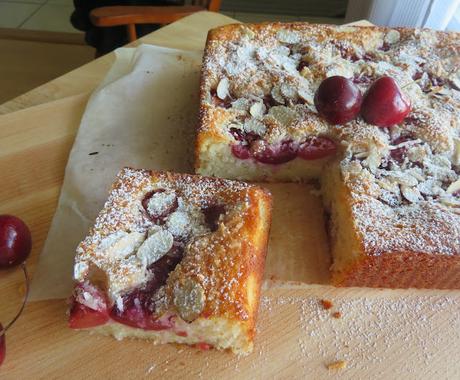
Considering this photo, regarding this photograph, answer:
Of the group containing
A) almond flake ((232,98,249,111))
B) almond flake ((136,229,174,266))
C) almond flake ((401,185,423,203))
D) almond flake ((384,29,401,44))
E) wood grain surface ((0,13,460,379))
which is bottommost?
wood grain surface ((0,13,460,379))

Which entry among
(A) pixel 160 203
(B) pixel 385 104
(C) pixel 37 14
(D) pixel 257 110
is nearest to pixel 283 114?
(D) pixel 257 110

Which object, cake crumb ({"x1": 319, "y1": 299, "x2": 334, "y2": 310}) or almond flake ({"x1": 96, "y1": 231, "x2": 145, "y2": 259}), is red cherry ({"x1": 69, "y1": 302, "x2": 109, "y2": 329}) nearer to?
almond flake ({"x1": 96, "y1": 231, "x2": 145, "y2": 259})

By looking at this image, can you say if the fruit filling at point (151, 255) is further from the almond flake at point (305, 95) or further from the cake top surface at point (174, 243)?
the almond flake at point (305, 95)

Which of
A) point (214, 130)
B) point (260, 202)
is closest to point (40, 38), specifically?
point (214, 130)

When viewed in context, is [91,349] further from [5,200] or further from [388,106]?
[388,106]

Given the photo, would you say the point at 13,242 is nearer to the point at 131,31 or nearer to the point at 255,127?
the point at 255,127

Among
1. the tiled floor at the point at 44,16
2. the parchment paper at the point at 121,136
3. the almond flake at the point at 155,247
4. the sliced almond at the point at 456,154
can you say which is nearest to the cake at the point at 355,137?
the sliced almond at the point at 456,154

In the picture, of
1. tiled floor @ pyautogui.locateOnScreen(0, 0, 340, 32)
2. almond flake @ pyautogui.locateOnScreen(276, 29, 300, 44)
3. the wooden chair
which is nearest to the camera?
almond flake @ pyautogui.locateOnScreen(276, 29, 300, 44)

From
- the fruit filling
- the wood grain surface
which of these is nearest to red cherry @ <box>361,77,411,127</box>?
the wood grain surface
